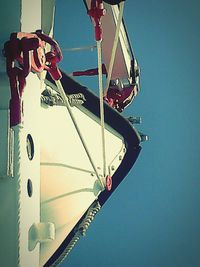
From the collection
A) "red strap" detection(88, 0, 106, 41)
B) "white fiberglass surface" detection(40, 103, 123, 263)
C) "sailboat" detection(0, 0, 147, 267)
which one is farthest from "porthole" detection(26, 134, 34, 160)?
"red strap" detection(88, 0, 106, 41)

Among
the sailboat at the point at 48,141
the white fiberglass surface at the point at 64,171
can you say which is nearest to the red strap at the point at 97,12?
the sailboat at the point at 48,141

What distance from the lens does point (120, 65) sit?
6.18ft

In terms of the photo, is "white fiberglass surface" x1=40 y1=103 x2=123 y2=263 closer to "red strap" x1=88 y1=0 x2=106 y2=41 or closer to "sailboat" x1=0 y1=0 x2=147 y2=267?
"sailboat" x1=0 y1=0 x2=147 y2=267

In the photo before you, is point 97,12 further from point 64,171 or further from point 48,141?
point 64,171

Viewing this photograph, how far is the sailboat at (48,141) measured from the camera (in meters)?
0.73

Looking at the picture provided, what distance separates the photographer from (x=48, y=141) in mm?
1195

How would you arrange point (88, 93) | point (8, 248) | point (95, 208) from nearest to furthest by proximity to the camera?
point (8, 248), point (88, 93), point (95, 208)

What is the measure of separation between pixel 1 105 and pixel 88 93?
2.02 ft

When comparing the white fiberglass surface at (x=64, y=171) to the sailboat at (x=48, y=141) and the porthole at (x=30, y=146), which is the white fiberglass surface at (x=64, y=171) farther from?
the porthole at (x=30, y=146)

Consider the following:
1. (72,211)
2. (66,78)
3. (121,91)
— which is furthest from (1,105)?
(121,91)

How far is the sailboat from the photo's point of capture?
0.73 metres

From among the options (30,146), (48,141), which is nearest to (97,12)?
(48,141)

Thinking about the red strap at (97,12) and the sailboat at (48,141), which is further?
the red strap at (97,12)

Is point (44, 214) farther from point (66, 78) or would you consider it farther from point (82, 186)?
point (66, 78)
